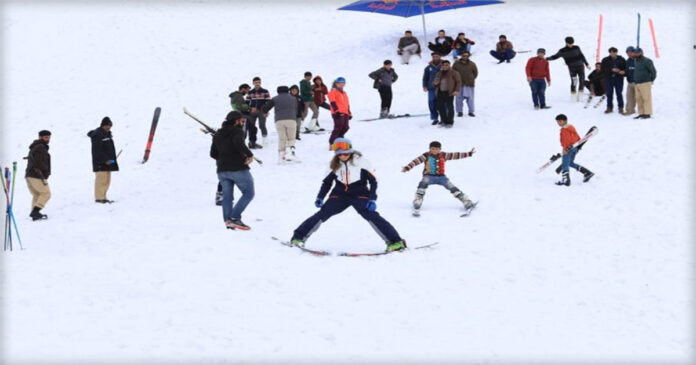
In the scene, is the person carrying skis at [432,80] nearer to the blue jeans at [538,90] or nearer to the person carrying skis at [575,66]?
the blue jeans at [538,90]

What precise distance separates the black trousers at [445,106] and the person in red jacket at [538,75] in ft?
7.45

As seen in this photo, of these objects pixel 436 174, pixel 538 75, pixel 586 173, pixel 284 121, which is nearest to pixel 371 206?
pixel 436 174

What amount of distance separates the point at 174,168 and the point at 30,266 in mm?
7541

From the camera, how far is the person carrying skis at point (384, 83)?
800 inches

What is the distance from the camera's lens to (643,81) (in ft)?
56.9

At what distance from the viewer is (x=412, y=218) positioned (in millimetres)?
13297

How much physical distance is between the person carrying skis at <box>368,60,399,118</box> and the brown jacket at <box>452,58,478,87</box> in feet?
5.36

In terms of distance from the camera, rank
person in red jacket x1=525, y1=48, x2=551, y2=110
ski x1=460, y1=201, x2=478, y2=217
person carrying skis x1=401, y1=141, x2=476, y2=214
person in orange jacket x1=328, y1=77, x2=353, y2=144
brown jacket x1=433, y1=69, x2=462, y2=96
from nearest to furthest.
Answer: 1. ski x1=460, y1=201, x2=478, y2=217
2. person carrying skis x1=401, y1=141, x2=476, y2=214
3. person in orange jacket x1=328, y1=77, x2=353, y2=144
4. brown jacket x1=433, y1=69, x2=462, y2=96
5. person in red jacket x1=525, y1=48, x2=551, y2=110

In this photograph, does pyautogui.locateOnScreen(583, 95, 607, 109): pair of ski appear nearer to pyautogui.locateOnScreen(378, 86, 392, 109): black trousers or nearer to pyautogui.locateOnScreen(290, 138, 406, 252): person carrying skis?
pyautogui.locateOnScreen(378, 86, 392, 109): black trousers

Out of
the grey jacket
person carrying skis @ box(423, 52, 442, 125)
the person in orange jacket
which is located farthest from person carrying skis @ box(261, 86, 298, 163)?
person carrying skis @ box(423, 52, 442, 125)

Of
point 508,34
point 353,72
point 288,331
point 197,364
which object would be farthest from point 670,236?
point 508,34

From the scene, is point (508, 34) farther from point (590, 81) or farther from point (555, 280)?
point (555, 280)

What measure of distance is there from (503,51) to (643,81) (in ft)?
26.8

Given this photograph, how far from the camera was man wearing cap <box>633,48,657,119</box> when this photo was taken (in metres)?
17.3
